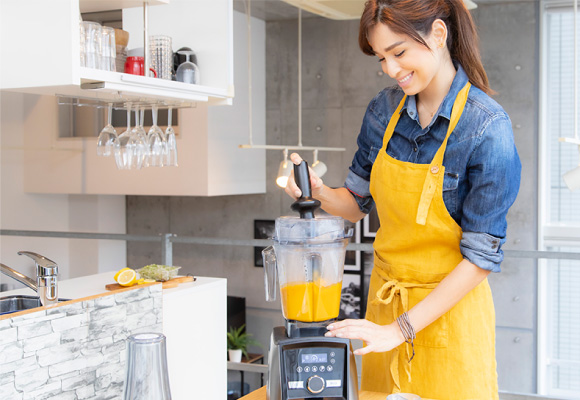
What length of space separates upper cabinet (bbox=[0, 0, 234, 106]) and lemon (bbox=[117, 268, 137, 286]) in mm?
680

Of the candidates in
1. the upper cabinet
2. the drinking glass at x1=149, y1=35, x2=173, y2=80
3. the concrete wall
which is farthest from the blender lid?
the concrete wall

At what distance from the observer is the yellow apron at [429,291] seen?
163cm

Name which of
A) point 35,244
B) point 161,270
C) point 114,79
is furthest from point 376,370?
point 35,244

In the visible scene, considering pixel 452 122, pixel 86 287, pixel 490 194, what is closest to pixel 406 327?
pixel 490 194

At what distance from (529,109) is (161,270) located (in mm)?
3796

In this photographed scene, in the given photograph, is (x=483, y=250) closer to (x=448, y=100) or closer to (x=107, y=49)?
(x=448, y=100)

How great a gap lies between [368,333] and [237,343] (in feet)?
16.4

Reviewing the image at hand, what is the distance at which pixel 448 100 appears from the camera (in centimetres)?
164

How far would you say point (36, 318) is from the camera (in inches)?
72.6

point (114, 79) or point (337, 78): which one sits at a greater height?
point (337, 78)

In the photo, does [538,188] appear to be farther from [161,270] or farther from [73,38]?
[73,38]

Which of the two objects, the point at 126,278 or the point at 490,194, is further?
the point at 126,278

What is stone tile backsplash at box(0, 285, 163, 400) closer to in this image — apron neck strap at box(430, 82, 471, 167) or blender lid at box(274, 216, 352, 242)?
blender lid at box(274, 216, 352, 242)

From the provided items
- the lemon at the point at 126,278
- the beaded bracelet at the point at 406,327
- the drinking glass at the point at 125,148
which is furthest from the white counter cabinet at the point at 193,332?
the beaded bracelet at the point at 406,327
